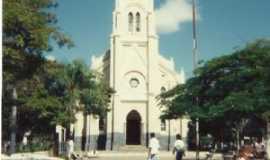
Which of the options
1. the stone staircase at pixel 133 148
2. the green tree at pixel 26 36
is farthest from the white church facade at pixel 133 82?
the green tree at pixel 26 36

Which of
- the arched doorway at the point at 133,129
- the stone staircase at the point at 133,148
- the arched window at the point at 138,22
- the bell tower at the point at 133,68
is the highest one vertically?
the arched window at the point at 138,22

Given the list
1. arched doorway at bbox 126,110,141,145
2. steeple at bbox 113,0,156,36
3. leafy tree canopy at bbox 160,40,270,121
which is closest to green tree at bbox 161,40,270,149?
leafy tree canopy at bbox 160,40,270,121

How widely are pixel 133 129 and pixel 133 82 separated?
5030 millimetres

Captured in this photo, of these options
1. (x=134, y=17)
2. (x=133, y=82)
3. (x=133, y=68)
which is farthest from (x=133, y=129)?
(x=134, y=17)

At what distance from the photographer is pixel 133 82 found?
Result: 60.4 meters

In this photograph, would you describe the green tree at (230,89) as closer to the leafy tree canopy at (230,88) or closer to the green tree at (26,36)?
the leafy tree canopy at (230,88)

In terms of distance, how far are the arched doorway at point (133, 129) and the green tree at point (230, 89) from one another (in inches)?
913

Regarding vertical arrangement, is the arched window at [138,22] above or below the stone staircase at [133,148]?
above

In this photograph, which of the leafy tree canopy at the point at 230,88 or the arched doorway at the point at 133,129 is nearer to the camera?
the leafy tree canopy at the point at 230,88

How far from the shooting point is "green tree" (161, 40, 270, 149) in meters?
31.0

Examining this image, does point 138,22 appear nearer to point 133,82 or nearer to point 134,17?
point 134,17

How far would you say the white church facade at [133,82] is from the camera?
58.3m

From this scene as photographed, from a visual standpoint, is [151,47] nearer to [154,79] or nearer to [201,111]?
[154,79]

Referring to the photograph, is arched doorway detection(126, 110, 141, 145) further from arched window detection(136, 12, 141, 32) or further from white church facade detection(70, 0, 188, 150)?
arched window detection(136, 12, 141, 32)
